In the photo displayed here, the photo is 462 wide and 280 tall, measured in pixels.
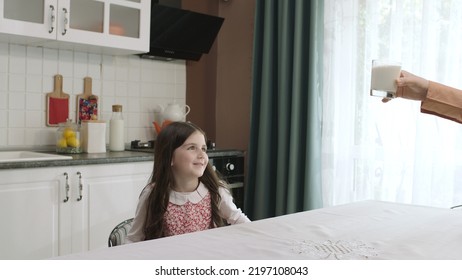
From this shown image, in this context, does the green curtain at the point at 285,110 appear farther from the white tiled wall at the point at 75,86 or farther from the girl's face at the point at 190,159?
the girl's face at the point at 190,159

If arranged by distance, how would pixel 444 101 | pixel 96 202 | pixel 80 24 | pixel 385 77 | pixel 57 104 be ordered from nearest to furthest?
1. pixel 444 101
2. pixel 385 77
3. pixel 96 202
4. pixel 80 24
5. pixel 57 104

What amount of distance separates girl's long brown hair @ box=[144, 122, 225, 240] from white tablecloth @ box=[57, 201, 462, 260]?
346mm

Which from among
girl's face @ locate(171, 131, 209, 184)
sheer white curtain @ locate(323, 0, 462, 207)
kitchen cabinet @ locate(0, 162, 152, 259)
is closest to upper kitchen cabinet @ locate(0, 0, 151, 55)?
kitchen cabinet @ locate(0, 162, 152, 259)

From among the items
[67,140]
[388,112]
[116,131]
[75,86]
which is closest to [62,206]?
[67,140]

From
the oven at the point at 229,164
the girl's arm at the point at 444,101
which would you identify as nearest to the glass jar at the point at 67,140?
the oven at the point at 229,164

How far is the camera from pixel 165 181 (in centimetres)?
171

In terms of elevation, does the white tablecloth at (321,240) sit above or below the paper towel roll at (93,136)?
below

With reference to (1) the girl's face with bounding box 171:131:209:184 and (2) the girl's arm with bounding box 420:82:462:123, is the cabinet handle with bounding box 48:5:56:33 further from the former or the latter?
(2) the girl's arm with bounding box 420:82:462:123

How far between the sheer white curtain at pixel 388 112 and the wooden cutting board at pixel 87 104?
1.49m

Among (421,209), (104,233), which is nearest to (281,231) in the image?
(421,209)

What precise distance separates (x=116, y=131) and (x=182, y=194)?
163 cm

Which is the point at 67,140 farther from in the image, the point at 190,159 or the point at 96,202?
the point at 190,159

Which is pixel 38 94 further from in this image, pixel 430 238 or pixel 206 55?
pixel 430 238

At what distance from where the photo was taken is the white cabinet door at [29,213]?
2320 mm
